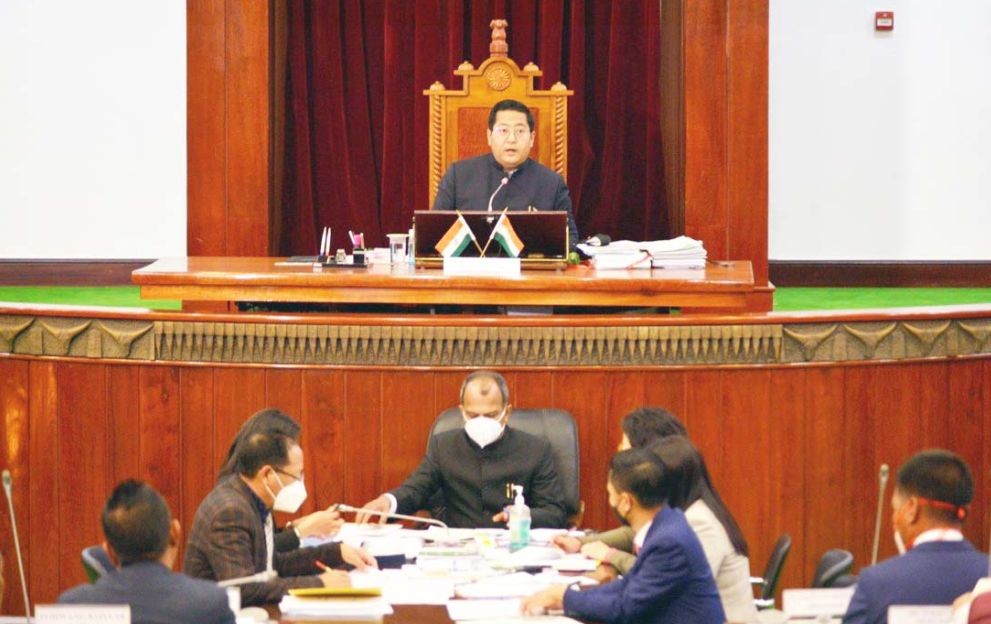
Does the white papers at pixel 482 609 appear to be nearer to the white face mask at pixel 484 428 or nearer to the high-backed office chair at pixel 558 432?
the white face mask at pixel 484 428

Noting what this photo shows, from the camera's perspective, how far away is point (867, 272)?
10.1m

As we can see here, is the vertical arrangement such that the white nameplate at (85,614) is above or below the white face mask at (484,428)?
below

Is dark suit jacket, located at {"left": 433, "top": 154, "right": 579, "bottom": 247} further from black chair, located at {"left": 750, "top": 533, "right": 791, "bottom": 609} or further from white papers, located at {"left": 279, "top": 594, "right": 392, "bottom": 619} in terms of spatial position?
white papers, located at {"left": 279, "top": 594, "right": 392, "bottom": 619}

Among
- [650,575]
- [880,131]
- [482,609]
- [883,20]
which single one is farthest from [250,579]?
[883,20]

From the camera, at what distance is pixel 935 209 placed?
33.1ft

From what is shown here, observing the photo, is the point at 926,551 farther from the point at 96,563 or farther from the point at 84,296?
the point at 84,296

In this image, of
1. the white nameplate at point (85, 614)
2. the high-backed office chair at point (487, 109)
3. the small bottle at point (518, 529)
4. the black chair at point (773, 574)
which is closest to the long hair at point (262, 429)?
the small bottle at point (518, 529)

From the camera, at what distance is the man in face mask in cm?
559

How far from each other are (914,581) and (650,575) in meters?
0.72

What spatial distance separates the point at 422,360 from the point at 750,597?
6.47 feet

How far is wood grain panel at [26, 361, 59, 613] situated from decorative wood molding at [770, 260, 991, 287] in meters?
5.20

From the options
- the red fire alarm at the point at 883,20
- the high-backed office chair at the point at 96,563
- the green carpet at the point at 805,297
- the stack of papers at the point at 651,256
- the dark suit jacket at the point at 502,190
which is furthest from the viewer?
the red fire alarm at the point at 883,20

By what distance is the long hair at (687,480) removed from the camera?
169 inches

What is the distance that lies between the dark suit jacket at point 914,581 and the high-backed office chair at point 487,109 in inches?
196
